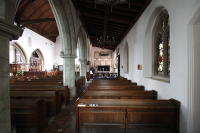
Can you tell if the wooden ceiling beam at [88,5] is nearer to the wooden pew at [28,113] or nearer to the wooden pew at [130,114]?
the wooden pew at [130,114]

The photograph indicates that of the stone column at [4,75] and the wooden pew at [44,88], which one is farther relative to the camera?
the wooden pew at [44,88]

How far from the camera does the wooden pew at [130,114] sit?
243 cm

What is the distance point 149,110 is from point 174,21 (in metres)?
2.12

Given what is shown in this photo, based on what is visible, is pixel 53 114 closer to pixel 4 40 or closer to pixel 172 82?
pixel 4 40

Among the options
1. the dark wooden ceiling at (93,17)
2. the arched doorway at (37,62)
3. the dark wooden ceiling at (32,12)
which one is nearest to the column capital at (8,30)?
the dark wooden ceiling at (93,17)

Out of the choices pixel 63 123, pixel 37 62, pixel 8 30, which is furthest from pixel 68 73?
pixel 37 62

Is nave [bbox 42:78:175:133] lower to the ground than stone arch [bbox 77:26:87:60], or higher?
lower

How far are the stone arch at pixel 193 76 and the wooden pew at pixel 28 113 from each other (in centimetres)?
316

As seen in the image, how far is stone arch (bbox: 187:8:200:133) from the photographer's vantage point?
2.10 metres

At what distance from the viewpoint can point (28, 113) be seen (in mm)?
2516

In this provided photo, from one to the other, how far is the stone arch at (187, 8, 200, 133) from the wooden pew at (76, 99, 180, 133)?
291mm

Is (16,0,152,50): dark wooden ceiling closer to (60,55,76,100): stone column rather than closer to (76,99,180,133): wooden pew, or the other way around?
(60,55,76,100): stone column

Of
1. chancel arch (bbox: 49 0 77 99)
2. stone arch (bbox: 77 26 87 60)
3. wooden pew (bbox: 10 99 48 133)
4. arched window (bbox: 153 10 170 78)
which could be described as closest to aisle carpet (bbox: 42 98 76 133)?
wooden pew (bbox: 10 99 48 133)

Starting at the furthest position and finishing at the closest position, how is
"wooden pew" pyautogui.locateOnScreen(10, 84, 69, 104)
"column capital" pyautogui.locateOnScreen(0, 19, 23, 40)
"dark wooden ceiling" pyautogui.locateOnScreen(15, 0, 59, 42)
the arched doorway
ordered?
1. the arched doorway
2. "dark wooden ceiling" pyautogui.locateOnScreen(15, 0, 59, 42)
3. "wooden pew" pyautogui.locateOnScreen(10, 84, 69, 104)
4. "column capital" pyautogui.locateOnScreen(0, 19, 23, 40)
